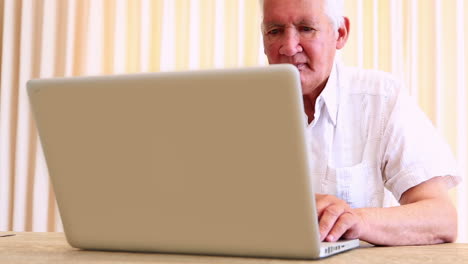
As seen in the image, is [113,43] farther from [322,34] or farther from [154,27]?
[322,34]

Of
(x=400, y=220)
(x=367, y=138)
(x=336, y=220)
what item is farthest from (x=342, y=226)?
(x=367, y=138)

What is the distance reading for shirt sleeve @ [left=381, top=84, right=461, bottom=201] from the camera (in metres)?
1.54

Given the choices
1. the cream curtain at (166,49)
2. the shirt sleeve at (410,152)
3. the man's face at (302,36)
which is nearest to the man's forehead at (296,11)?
the man's face at (302,36)

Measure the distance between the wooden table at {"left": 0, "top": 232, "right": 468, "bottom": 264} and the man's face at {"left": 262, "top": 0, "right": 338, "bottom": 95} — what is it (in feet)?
2.19

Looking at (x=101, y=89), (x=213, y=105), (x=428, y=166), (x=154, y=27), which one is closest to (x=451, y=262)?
(x=213, y=105)

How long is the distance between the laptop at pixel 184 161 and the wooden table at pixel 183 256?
2 centimetres

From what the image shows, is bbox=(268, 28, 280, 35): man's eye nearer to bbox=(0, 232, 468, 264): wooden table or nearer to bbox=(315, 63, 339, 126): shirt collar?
bbox=(315, 63, 339, 126): shirt collar

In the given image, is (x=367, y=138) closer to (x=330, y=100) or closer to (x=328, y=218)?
(x=330, y=100)

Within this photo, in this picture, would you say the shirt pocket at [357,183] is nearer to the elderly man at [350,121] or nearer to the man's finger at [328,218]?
the elderly man at [350,121]

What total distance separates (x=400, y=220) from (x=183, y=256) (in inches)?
19.9

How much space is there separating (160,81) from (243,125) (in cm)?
13

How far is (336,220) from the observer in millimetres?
1143

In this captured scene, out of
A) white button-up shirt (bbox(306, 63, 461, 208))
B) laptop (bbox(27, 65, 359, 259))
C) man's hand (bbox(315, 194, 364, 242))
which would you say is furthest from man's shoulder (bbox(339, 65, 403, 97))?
laptop (bbox(27, 65, 359, 259))

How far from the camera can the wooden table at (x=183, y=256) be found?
2.97 feet
